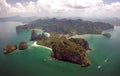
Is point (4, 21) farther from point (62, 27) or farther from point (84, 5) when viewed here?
point (84, 5)

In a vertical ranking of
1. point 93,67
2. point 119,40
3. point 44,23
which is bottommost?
point 93,67

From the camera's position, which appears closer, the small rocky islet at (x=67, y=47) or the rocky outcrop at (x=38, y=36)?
the small rocky islet at (x=67, y=47)

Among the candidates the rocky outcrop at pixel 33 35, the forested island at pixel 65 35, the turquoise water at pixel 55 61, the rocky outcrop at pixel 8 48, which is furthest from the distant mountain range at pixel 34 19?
the rocky outcrop at pixel 8 48

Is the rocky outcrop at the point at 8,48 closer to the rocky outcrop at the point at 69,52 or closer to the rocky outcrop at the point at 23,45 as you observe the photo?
the rocky outcrop at the point at 23,45

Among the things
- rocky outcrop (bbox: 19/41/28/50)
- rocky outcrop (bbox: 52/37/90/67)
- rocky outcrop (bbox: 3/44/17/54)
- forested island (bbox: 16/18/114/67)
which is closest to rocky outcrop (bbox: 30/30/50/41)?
forested island (bbox: 16/18/114/67)

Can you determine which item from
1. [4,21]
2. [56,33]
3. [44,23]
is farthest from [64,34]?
[4,21]

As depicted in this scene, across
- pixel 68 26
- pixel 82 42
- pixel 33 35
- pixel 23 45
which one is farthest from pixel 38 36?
pixel 82 42
